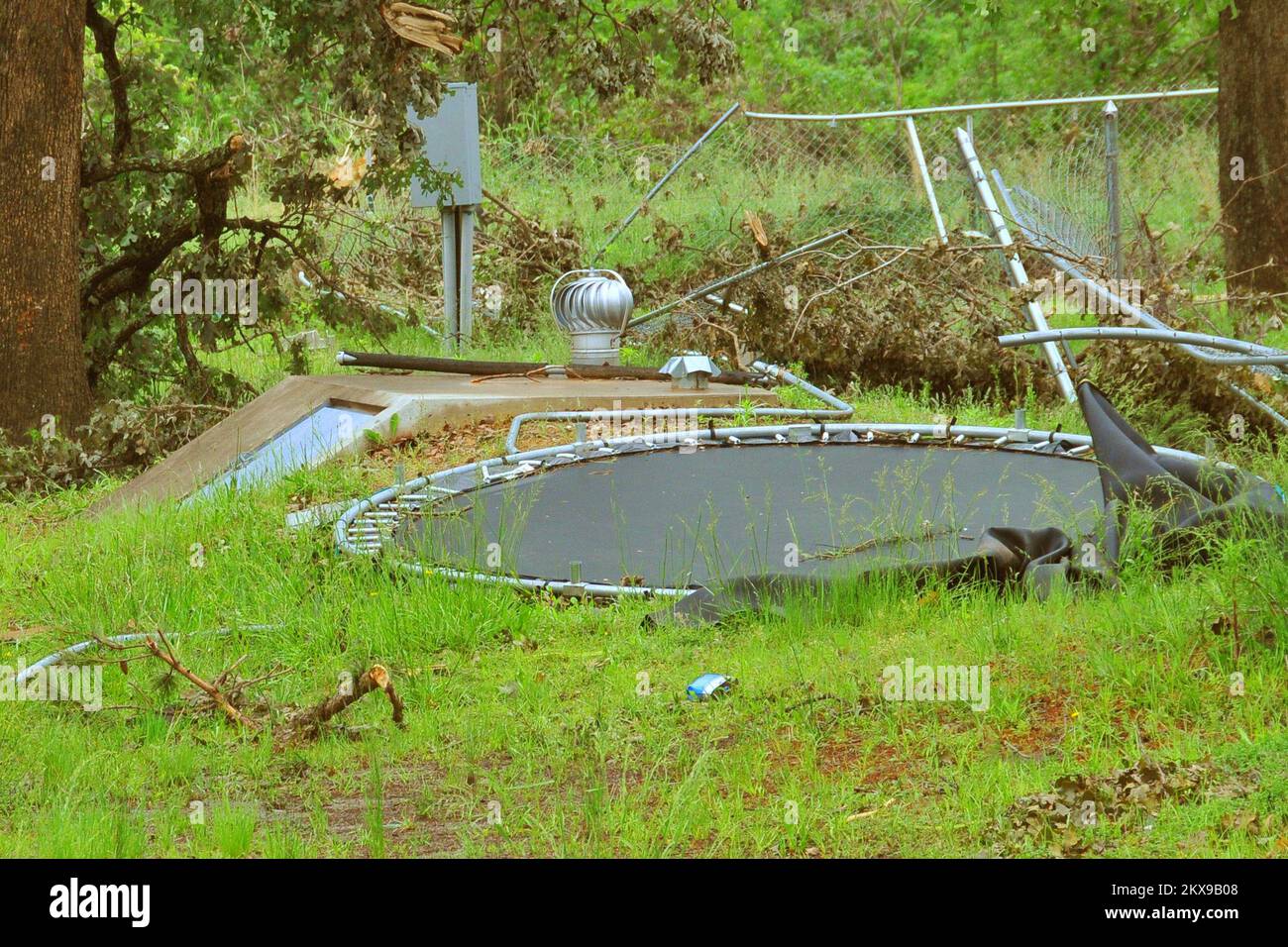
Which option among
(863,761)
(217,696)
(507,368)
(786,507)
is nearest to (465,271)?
(507,368)

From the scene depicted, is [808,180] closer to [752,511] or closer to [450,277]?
[450,277]

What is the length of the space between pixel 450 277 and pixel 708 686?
6.56 meters

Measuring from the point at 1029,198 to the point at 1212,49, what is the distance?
A: 1058cm

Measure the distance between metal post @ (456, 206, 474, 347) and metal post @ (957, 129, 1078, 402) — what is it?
3.13 meters

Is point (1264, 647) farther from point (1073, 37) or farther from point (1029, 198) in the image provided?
point (1073, 37)

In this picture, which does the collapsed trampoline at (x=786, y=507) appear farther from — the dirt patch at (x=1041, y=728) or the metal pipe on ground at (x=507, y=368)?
the metal pipe on ground at (x=507, y=368)

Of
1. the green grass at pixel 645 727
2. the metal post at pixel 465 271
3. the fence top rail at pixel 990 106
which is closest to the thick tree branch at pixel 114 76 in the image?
the metal post at pixel 465 271

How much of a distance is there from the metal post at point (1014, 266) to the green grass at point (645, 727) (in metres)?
2.96

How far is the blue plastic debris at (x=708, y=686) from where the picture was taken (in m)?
3.93

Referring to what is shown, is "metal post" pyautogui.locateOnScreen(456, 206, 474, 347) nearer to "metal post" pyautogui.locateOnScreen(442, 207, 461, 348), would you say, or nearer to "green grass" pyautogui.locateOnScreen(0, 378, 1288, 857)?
"metal post" pyautogui.locateOnScreen(442, 207, 461, 348)

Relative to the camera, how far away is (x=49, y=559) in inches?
234

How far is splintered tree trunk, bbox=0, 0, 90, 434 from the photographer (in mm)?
7559
